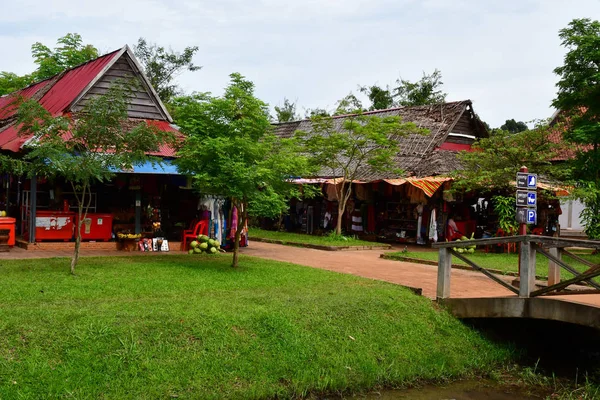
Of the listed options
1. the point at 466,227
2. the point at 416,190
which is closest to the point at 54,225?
the point at 416,190

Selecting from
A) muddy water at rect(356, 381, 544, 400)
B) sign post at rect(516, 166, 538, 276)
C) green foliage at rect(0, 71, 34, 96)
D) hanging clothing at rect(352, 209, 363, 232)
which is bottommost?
muddy water at rect(356, 381, 544, 400)

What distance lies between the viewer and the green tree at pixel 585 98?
1636 cm

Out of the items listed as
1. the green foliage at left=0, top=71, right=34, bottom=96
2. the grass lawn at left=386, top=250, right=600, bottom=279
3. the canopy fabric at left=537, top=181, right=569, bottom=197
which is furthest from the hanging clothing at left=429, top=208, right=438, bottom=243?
the green foliage at left=0, top=71, right=34, bottom=96

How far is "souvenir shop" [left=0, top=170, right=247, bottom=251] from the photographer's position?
47.4 feet

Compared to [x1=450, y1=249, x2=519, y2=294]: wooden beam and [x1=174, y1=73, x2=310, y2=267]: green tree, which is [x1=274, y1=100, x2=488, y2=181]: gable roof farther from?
[x1=450, y1=249, x2=519, y2=294]: wooden beam

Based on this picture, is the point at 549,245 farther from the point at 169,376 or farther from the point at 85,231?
the point at 85,231

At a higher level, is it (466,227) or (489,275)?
(466,227)

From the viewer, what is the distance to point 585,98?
664 inches

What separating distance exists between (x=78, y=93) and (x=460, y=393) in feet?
39.4

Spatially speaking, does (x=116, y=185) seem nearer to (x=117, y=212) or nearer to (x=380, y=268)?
(x=117, y=212)

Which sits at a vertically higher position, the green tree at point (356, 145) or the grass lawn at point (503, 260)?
the green tree at point (356, 145)

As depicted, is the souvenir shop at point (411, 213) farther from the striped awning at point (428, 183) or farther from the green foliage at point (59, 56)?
the green foliage at point (59, 56)

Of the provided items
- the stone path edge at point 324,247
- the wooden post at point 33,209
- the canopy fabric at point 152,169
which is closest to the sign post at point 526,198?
the canopy fabric at point 152,169

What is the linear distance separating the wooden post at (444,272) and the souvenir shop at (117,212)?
7.20 metres
